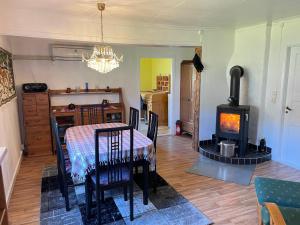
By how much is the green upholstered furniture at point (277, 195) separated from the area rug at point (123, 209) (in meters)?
0.63

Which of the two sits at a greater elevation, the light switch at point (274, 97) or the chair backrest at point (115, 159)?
→ the light switch at point (274, 97)

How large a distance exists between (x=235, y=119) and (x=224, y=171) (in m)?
0.96

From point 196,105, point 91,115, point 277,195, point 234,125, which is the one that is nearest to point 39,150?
point 91,115

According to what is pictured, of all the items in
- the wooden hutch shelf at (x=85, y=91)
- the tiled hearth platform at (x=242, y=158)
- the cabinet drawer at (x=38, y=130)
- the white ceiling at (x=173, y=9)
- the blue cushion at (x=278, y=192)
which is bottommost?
the tiled hearth platform at (x=242, y=158)

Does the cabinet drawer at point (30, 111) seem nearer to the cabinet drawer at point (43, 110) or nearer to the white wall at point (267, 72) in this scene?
the cabinet drawer at point (43, 110)

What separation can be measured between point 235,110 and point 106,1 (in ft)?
8.89

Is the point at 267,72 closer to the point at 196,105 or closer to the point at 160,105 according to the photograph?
the point at 196,105

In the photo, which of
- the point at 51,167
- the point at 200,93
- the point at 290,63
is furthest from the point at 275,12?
the point at 51,167

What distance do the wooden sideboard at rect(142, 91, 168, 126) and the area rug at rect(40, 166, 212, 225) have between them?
149 inches

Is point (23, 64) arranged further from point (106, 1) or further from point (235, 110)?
point (235, 110)

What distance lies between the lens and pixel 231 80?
4.34 metres

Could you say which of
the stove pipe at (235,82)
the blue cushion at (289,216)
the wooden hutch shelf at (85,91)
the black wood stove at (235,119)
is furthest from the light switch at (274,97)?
the wooden hutch shelf at (85,91)

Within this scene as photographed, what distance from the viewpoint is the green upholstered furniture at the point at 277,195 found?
1896 millimetres

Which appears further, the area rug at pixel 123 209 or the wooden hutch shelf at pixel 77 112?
the wooden hutch shelf at pixel 77 112
